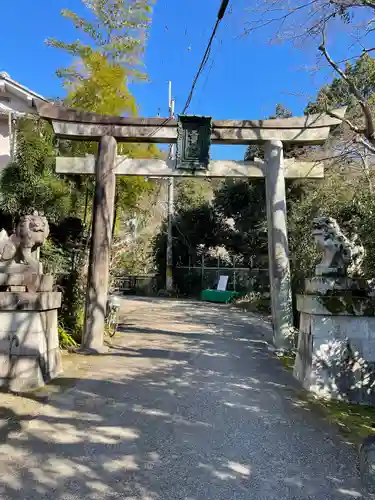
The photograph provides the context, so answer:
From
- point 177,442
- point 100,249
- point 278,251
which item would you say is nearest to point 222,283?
point 278,251

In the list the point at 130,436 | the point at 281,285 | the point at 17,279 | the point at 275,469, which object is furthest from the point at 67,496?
the point at 281,285

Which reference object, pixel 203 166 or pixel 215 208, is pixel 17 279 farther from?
pixel 215 208

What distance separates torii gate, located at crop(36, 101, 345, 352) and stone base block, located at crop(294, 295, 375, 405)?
2.71 metres

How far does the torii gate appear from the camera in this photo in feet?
→ 25.1

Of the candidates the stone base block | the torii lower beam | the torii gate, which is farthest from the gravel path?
the torii lower beam

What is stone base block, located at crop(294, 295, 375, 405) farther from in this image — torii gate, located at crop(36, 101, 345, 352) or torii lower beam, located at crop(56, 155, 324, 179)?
torii lower beam, located at crop(56, 155, 324, 179)

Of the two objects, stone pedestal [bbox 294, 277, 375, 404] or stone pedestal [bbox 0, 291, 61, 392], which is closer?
stone pedestal [bbox 294, 277, 375, 404]

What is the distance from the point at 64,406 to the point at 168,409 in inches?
42.7

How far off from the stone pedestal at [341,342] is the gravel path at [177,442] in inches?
17.9

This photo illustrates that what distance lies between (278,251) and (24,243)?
14.5 feet

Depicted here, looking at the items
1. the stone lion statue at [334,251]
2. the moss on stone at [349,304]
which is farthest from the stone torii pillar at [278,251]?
the moss on stone at [349,304]

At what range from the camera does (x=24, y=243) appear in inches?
215

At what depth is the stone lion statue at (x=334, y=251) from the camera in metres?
5.28

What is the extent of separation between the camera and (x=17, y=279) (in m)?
5.21
